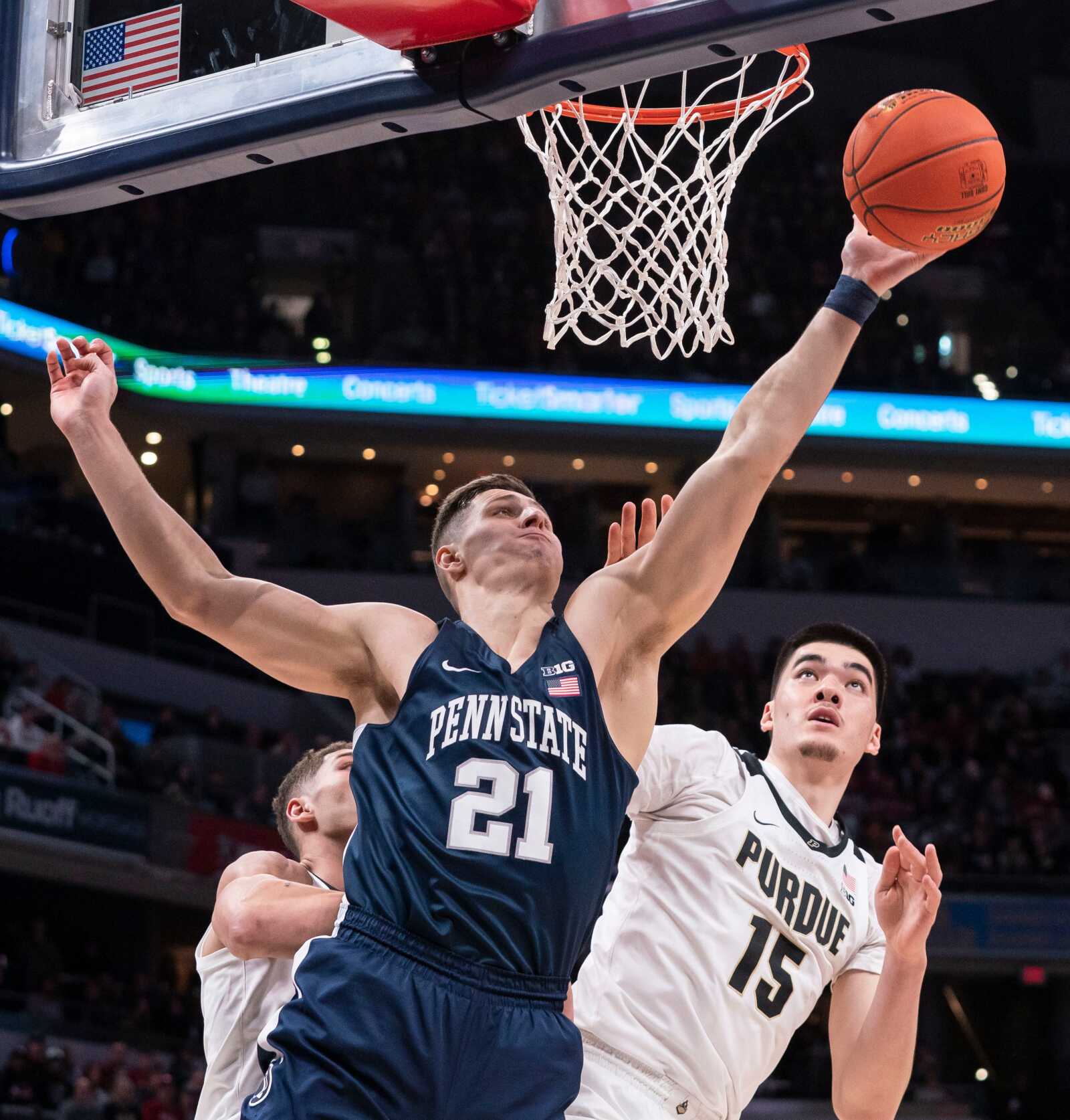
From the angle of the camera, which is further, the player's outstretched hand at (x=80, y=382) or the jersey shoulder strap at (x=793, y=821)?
the jersey shoulder strap at (x=793, y=821)

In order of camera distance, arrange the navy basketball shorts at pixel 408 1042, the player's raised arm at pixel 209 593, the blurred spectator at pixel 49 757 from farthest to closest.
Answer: the blurred spectator at pixel 49 757
the player's raised arm at pixel 209 593
the navy basketball shorts at pixel 408 1042

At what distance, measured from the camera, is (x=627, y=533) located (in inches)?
150

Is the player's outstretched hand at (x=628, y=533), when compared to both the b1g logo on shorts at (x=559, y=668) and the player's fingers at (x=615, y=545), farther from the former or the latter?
the b1g logo on shorts at (x=559, y=668)

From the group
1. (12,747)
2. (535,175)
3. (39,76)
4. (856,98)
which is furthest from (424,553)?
(39,76)

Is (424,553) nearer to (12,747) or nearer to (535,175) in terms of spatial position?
(535,175)

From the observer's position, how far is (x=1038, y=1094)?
59.4 ft

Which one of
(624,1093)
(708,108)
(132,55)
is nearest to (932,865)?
(624,1093)

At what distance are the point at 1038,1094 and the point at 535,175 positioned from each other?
44.0ft

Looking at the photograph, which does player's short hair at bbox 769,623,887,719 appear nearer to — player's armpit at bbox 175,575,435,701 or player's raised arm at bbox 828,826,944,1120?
player's raised arm at bbox 828,826,944,1120

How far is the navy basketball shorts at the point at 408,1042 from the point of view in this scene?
2.67m

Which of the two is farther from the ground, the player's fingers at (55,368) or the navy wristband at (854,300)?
the navy wristband at (854,300)

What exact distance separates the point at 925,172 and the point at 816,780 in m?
1.74

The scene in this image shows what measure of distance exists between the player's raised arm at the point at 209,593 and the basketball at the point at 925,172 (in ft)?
Answer: 4.49

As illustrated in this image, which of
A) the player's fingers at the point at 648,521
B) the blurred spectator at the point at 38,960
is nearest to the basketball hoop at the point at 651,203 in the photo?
the player's fingers at the point at 648,521
